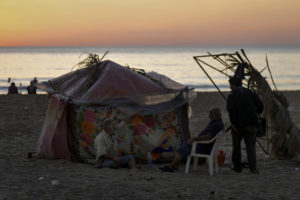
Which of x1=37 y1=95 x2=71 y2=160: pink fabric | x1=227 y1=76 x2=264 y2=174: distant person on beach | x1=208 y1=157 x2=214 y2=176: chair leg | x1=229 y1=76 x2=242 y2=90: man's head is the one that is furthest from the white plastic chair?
x1=37 y1=95 x2=71 y2=160: pink fabric

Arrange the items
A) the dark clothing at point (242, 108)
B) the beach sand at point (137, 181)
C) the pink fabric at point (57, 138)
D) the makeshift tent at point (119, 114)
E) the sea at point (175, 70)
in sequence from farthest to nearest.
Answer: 1. the sea at point (175, 70)
2. the pink fabric at point (57, 138)
3. the makeshift tent at point (119, 114)
4. the dark clothing at point (242, 108)
5. the beach sand at point (137, 181)

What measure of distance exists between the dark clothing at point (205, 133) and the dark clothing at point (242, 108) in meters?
0.29

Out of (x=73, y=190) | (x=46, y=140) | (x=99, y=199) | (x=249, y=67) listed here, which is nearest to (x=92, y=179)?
(x=73, y=190)

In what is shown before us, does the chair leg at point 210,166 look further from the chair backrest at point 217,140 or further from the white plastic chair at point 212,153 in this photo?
the chair backrest at point 217,140

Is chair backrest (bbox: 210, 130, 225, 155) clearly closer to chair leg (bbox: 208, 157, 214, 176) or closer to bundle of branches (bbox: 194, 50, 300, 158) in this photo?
chair leg (bbox: 208, 157, 214, 176)

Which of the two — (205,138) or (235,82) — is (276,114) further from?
(205,138)

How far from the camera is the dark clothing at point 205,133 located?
800 centimetres

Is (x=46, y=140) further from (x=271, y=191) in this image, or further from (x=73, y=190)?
(x=271, y=191)

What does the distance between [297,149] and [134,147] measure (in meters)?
3.20

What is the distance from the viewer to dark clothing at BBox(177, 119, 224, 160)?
8000 mm

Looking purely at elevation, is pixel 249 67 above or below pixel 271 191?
above

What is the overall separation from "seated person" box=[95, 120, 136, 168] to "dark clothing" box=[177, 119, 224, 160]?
0.96 metres

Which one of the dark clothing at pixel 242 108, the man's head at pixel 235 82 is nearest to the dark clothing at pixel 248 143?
the dark clothing at pixel 242 108

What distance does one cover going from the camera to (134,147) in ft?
29.6
